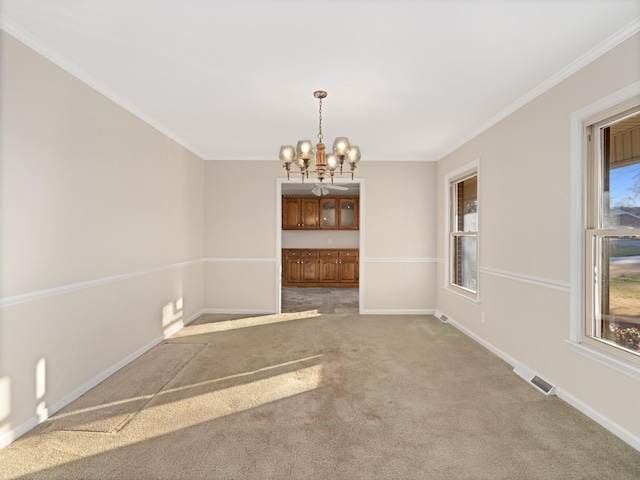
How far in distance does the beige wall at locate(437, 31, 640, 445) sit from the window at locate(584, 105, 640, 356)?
0.47 feet

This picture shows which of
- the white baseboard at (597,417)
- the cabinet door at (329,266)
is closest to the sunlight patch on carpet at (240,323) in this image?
the cabinet door at (329,266)

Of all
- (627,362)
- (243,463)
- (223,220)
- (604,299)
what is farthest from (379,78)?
(223,220)

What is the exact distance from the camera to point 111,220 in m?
3.00

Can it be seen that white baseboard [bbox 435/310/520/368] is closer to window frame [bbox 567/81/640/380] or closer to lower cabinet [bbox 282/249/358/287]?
window frame [bbox 567/81/640/380]

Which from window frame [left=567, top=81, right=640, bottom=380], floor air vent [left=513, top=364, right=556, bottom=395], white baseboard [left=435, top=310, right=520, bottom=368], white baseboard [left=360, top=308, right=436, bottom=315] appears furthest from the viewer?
white baseboard [left=360, top=308, right=436, bottom=315]

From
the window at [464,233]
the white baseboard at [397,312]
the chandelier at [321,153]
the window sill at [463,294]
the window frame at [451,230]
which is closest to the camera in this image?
the chandelier at [321,153]

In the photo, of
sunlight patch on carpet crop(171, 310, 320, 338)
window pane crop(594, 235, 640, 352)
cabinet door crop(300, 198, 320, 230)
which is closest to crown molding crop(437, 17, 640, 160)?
window pane crop(594, 235, 640, 352)

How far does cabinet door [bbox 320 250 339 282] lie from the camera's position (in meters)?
8.41

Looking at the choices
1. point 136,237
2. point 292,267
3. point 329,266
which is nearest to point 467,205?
point 136,237

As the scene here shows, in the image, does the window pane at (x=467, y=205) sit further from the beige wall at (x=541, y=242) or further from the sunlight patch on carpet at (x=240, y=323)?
the sunlight patch on carpet at (x=240, y=323)

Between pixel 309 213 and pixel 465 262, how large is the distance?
15.3 ft

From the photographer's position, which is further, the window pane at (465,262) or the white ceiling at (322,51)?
the window pane at (465,262)

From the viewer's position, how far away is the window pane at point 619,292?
7.09ft

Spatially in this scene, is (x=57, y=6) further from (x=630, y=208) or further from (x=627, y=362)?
(x=627, y=362)
